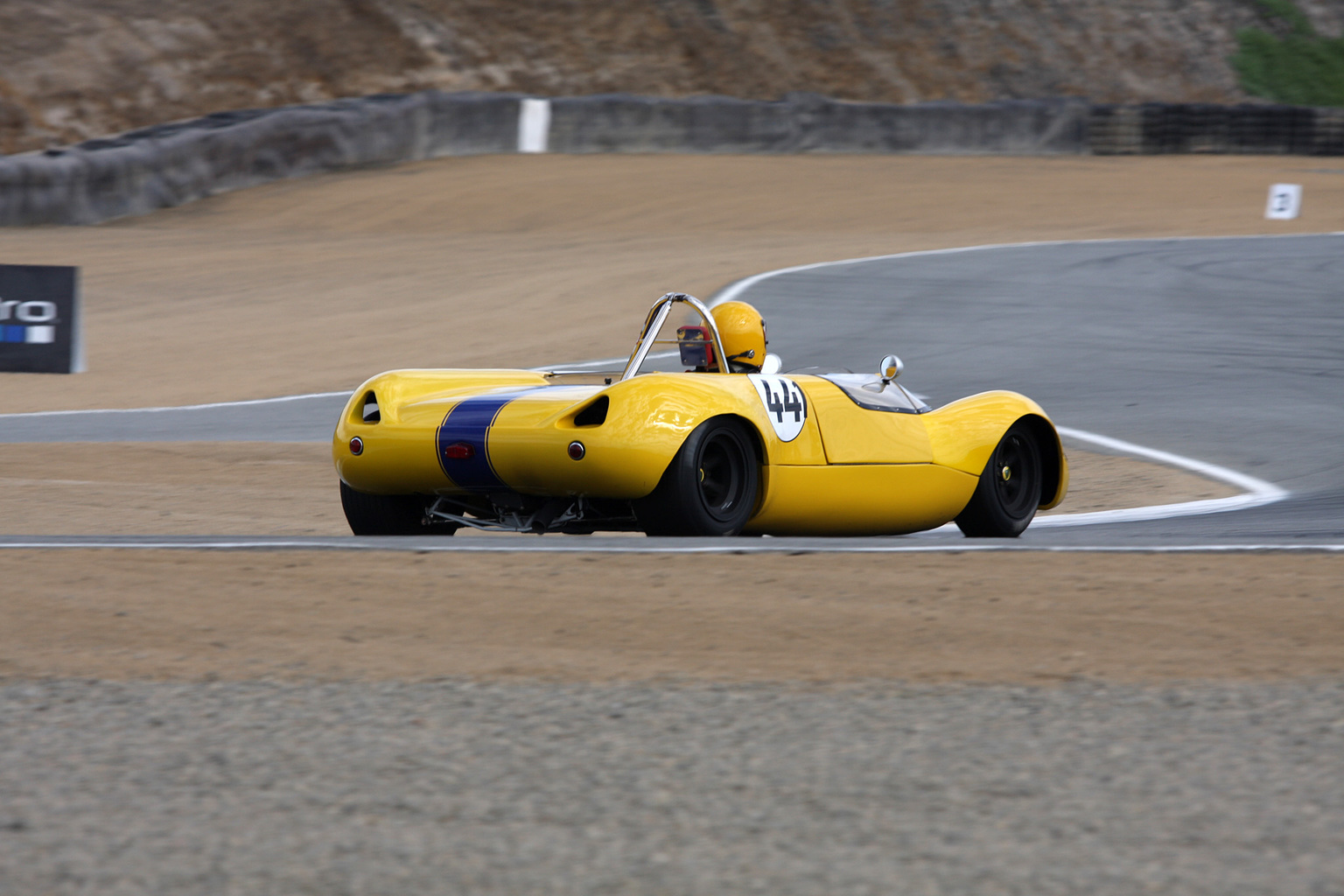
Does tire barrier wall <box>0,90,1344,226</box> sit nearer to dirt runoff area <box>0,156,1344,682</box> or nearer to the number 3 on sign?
dirt runoff area <box>0,156,1344,682</box>

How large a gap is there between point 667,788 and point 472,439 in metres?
3.26

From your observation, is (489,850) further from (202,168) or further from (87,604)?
(202,168)

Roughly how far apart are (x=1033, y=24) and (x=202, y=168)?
3221 cm

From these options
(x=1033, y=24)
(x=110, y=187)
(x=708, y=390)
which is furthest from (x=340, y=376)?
(x=1033, y=24)

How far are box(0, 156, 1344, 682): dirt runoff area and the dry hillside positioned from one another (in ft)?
51.3

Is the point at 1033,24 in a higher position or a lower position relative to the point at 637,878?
higher

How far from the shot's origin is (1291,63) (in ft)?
203

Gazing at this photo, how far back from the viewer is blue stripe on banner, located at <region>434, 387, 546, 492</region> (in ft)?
22.9

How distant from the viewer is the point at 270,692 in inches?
185

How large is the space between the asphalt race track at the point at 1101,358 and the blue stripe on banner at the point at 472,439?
1.03ft

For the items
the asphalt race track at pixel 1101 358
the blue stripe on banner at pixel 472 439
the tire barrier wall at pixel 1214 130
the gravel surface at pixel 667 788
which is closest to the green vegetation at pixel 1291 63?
the tire barrier wall at pixel 1214 130

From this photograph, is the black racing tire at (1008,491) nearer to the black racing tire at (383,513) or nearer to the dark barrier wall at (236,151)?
the black racing tire at (383,513)

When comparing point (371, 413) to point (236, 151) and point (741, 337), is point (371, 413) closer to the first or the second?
point (741, 337)

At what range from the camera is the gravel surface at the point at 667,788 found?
11.0 ft
